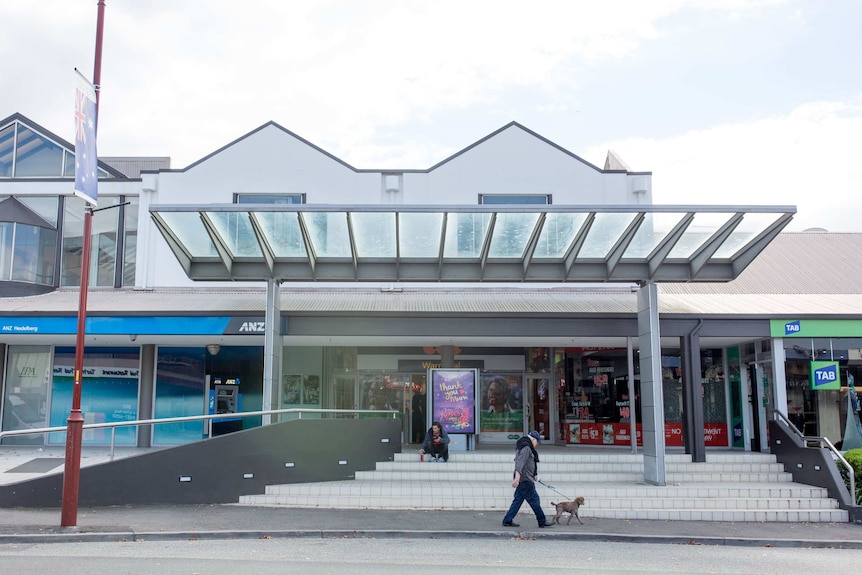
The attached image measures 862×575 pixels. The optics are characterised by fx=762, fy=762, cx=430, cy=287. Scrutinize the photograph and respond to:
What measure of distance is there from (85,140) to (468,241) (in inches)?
276

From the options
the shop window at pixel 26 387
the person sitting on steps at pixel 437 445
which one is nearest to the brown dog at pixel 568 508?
the person sitting on steps at pixel 437 445

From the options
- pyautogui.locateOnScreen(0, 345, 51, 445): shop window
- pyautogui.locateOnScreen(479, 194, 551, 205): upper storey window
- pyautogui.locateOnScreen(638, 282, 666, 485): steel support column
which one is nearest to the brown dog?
pyautogui.locateOnScreen(638, 282, 666, 485): steel support column

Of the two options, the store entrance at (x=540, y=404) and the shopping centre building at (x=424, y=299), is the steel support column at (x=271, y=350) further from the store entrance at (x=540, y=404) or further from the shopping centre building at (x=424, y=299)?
the store entrance at (x=540, y=404)

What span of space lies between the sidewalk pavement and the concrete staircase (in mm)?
427

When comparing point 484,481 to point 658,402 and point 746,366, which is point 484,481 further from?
point 746,366

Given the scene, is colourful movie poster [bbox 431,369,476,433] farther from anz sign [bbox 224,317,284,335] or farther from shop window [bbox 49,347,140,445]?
shop window [bbox 49,347,140,445]

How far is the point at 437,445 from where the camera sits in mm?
16500

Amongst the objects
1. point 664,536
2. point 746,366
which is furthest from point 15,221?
point 746,366

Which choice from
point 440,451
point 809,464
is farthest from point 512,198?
point 809,464

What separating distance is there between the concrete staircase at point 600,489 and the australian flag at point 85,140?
6126mm

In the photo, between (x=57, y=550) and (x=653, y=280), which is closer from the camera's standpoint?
(x=57, y=550)

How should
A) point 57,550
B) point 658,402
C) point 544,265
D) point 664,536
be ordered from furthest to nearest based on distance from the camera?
point 544,265
point 658,402
point 664,536
point 57,550

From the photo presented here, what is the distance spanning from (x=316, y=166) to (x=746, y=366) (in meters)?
12.7

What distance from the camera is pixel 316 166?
21.2m
